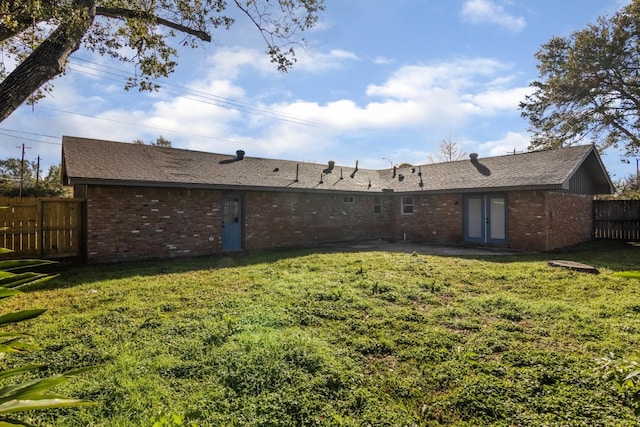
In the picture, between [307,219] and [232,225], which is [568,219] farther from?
[232,225]

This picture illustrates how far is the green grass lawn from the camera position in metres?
2.97

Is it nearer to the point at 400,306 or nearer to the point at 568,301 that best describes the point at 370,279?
the point at 400,306

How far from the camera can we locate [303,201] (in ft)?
47.2

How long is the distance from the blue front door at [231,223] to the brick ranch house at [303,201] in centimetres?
4

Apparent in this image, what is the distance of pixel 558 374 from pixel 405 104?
16.5m

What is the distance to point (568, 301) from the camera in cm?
605

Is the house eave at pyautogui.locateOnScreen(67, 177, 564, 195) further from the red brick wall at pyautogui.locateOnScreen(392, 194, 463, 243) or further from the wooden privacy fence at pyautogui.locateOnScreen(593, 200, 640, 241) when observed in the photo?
the wooden privacy fence at pyautogui.locateOnScreen(593, 200, 640, 241)

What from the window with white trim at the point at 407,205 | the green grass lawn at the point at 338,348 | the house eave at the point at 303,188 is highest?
the house eave at the point at 303,188

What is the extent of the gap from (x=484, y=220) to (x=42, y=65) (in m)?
14.2

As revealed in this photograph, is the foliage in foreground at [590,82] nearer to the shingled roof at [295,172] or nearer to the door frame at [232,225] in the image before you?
the shingled roof at [295,172]

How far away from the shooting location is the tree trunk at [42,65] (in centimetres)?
548

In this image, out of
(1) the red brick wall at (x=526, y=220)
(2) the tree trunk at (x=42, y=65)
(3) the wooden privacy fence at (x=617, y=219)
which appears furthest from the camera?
(3) the wooden privacy fence at (x=617, y=219)

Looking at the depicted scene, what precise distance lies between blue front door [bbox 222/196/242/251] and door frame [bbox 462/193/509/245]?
Result: 923 cm

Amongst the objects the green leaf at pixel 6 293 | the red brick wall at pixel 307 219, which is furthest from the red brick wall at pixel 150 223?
the green leaf at pixel 6 293
